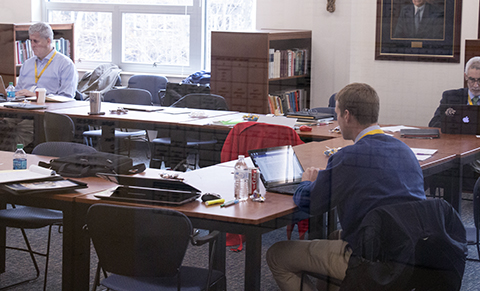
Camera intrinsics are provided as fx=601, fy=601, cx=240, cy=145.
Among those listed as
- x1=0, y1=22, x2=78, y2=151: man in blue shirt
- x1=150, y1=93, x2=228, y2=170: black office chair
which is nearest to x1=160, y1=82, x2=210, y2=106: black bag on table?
x1=0, y1=22, x2=78, y2=151: man in blue shirt

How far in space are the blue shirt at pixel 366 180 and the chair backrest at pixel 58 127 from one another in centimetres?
190

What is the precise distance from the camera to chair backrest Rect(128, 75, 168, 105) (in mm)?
4824

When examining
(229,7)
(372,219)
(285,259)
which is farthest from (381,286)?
(229,7)

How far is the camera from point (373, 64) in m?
1.33

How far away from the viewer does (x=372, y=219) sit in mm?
1620

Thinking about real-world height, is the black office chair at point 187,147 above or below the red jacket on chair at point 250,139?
below

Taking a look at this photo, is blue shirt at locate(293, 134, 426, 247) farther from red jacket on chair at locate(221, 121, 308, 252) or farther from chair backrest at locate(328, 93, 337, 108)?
red jacket on chair at locate(221, 121, 308, 252)

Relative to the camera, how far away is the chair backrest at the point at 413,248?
1537 millimetres

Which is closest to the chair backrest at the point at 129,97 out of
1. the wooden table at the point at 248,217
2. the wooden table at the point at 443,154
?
the wooden table at the point at 443,154

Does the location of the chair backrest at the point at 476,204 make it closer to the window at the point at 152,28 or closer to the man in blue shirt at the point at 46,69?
the window at the point at 152,28

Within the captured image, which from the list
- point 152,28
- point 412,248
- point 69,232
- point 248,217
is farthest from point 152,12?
point 412,248

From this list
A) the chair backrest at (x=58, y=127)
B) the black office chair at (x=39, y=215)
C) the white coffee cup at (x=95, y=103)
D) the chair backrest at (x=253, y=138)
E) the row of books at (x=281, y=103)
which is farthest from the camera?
the white coffee cup at (x=95, y=103)

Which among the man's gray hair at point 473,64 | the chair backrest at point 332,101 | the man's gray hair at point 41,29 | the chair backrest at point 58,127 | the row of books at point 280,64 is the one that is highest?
the man's gray hair at point 41,29

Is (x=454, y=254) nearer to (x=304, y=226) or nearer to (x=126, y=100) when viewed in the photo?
(x=304, y=226)
